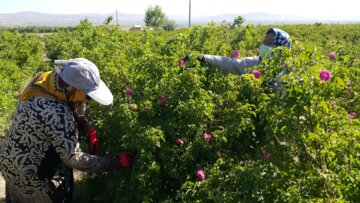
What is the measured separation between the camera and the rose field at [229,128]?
202cm

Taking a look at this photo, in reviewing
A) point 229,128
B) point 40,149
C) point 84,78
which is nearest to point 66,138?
point 40,149

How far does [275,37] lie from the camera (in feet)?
12.0

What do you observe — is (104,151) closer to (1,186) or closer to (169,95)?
(169,95)

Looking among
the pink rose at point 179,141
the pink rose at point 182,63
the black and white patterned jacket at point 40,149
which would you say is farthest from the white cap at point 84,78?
the pink rose at point 182,63

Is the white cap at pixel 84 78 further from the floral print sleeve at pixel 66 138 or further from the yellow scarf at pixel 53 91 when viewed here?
the floral print sleeve at pixel 66 138

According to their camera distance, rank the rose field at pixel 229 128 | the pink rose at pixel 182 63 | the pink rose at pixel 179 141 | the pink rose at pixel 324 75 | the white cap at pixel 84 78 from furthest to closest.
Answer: the pink rose at pixel 182 63
the pink rose at pixel 179 141
the white cap at pixel 84 78
the rose field at pixel 229 128
the pink rose at pixel 324 75

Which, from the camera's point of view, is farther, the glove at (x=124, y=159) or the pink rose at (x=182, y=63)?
the pink rose at (x=182, y=63)

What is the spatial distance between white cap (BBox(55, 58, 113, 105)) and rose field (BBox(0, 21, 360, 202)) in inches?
13.5

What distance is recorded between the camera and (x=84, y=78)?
8.24ft

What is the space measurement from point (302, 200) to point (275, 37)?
6.99 ft

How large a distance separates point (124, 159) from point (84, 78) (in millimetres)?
694

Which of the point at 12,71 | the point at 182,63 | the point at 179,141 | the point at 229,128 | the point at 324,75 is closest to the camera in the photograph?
the point at 324,75

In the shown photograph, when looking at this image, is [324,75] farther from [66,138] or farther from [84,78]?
[66,138]

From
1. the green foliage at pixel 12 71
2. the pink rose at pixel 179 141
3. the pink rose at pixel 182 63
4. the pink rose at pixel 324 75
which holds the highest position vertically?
the pink rose at pixel 324 75
